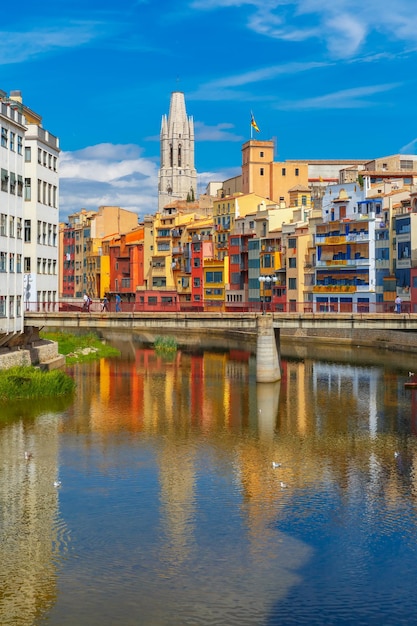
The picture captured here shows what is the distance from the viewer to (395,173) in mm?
123250

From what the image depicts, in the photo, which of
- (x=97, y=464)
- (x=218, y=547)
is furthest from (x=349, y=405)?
(x=218, y=547)

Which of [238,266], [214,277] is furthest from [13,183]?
[214,277]

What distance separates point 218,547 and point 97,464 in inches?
490

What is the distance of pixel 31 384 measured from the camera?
58406 mm

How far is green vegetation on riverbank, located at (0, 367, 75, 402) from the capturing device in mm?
56969

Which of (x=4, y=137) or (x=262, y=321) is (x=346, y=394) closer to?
(x=262, y=321)

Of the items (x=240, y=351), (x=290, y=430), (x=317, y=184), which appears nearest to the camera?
(x=290, y=430)

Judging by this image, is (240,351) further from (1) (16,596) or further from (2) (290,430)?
(1) (16,596)

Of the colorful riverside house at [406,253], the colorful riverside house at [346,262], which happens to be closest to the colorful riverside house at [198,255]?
the colorful riverside house at [346,262]

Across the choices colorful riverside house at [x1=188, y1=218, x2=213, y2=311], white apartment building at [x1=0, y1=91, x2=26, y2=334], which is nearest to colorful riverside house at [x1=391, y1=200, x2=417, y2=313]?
colorful riverside house at [x1=188, y1=218, x2=213, y2=311]

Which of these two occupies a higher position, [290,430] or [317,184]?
[317,184]

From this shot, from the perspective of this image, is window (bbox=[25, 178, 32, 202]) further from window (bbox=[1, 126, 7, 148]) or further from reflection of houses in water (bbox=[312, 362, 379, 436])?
reflection of houses in water (bbox=[312, 362, 379, 436])

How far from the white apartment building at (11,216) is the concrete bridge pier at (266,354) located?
17522 millimetres

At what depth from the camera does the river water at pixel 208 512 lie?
2564cm
